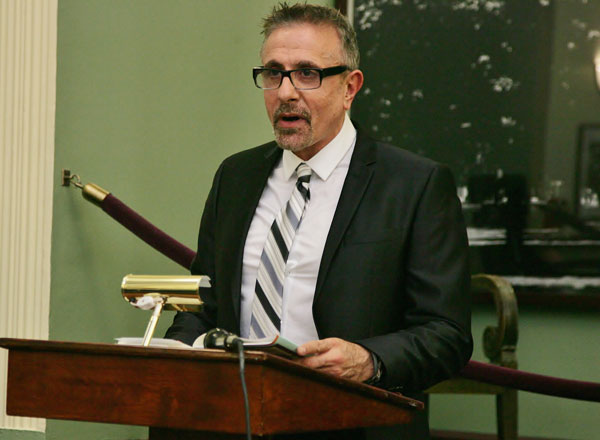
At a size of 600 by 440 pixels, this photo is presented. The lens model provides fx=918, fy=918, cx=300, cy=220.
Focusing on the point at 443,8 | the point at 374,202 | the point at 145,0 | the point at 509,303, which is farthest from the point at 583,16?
the point at 374,202

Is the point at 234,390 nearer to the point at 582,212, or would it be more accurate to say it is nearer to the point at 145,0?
the point at 145,0

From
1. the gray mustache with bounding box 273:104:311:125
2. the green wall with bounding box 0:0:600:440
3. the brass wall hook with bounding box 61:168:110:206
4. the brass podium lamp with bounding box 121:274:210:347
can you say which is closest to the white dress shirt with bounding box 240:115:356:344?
the gray mustache with bounding box 273:104:311:125

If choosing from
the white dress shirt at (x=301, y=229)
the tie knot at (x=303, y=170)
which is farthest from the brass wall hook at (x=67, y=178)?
the tie knot at (x=303, y=170)

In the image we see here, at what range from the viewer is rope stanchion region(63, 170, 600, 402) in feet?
11.4

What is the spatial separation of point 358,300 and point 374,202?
26cm

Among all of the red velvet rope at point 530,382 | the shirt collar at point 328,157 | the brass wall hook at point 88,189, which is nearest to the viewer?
the shirt collar at point 328,157

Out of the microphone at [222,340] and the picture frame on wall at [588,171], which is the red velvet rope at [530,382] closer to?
the picture frame on wall at [588,171]

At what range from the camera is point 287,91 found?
7.54 ft

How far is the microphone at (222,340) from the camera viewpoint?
59.4 inches

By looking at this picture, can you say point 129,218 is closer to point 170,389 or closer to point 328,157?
point 328,157

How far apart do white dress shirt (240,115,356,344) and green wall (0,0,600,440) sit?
147 centimetres

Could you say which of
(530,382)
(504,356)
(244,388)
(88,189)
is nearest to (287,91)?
(244,388)

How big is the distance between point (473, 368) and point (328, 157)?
142 centimetres

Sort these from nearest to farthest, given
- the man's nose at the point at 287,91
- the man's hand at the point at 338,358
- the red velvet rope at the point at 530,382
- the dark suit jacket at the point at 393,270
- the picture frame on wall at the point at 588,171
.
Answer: the man's hand at the point at 338,358, the dark suit jacket at the point at 393,270, the man's nose at the point at 287,91, the red velvet rope at the point at 530,382, the picture frame on wall at the point at 588,171
